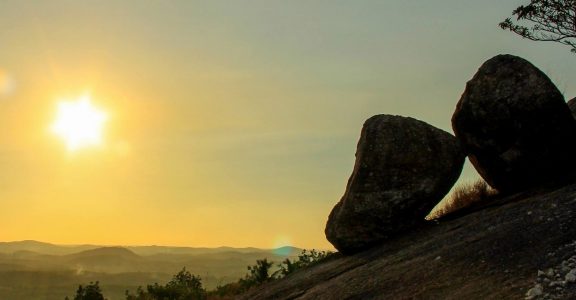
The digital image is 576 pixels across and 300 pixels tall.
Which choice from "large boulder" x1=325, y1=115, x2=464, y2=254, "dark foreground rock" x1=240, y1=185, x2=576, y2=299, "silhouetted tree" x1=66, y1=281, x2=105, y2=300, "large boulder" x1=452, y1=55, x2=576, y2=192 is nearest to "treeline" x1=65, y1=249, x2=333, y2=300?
"silhouetted tree" x1=66, y1=281, x2=105, y2=300

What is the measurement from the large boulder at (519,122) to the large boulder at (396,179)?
1.12m

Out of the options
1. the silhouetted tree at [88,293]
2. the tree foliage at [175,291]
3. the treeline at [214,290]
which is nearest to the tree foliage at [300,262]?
the treeline at [214,290]

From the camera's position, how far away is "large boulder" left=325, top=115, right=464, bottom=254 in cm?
1361

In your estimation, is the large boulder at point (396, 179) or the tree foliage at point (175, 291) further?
the tree foliage at point (175, 291)

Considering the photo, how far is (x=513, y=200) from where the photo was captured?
1228 cm

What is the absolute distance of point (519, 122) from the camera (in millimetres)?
12461

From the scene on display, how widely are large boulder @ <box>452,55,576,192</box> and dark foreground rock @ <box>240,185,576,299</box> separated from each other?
1.01 metres

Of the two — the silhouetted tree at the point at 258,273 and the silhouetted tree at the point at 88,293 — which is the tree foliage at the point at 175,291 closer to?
the silhouetted tree at the point at 88,293

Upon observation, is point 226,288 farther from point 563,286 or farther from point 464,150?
point 563,286

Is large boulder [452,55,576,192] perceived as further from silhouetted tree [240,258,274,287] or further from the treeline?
silhouetted tree [240,258,274,287]

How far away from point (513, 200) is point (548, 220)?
9.89ft

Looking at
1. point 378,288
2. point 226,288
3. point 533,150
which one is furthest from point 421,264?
point 226,288

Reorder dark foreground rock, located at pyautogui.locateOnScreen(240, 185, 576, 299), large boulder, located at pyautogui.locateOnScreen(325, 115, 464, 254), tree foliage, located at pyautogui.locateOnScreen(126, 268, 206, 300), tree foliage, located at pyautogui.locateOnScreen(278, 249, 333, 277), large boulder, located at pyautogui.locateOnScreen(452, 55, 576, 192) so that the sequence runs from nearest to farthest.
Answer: dark foreground rock, located at pyautogui.locateOnScreen(240, 185, 576, 299) → large boulder, located at pyautogui.locateOnScreen(452, 55, 576, 192) → large boulder, located at pyautogui.locateOnScreen(325, 115, 464, 254) → tree foliage, located at pyautogui.locateOnScreen(278, 249, 333, 277) → tree foliage, located at pyautogui.locateOnScreen(126, 268, 206, 300)

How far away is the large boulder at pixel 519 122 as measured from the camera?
40.6 ft
